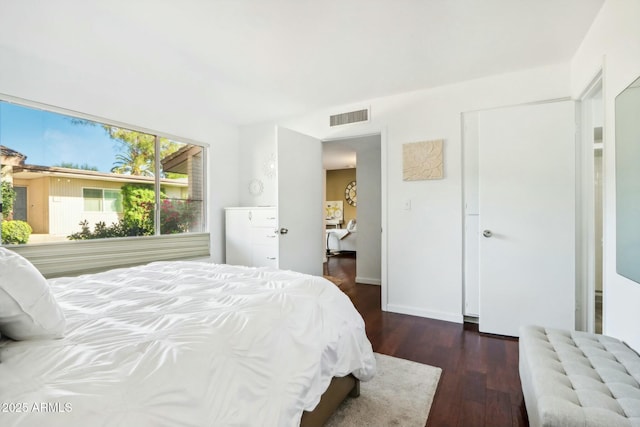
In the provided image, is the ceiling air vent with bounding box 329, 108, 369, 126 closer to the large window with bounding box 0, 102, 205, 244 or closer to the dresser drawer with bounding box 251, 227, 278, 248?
the dresser drawer with bounding box 251, 227, 278, 248

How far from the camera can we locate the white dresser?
355 cm

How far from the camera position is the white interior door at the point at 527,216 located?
8.19ft

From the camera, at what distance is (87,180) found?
294 cm

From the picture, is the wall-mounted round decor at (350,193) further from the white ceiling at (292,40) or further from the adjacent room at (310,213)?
the white ceiling at (292,40)

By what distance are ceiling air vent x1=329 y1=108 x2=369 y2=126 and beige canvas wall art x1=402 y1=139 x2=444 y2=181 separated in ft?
2.03

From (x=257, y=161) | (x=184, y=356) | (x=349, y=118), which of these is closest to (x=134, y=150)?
(x=257, y=161)

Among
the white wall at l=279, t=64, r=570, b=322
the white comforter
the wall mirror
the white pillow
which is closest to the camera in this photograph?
the white comforter

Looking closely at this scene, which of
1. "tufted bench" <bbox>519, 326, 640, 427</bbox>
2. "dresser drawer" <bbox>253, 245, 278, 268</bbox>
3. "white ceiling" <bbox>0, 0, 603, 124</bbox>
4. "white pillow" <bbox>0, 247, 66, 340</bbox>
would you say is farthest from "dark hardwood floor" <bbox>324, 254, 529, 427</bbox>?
"white ceiling" <bbox>0, 0, 603, 124</bbox>

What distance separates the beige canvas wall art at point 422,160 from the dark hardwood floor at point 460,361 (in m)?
1.54

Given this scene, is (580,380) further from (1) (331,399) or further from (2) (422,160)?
(2) (422,160)

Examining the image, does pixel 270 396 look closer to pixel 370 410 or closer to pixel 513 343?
pixel 370 410

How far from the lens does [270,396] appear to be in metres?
0.96

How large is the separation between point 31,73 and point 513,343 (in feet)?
15.6

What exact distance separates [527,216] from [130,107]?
4135mm
